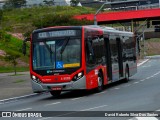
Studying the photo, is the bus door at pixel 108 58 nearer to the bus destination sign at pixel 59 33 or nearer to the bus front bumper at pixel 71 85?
the bus destination sign at pixel 59 33

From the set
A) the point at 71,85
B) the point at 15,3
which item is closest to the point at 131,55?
the point at 71,85

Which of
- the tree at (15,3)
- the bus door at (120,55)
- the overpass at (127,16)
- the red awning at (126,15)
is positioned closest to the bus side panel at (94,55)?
the bus door at (120,55)

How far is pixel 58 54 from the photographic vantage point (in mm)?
22188

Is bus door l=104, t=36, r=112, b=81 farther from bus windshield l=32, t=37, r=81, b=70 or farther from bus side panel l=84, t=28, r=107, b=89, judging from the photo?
bus windshield l=32, t=37, r=81, b=70

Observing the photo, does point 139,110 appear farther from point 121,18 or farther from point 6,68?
point 121,18

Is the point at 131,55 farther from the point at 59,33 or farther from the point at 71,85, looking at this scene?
the point at 71,85

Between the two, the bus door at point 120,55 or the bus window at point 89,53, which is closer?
the bus window at point 89,53

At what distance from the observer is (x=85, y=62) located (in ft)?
72.7

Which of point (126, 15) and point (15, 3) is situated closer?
point (126, 15)

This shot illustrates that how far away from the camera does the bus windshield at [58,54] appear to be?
22141mm

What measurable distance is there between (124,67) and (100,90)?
600cm

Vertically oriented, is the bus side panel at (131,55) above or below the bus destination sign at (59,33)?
below

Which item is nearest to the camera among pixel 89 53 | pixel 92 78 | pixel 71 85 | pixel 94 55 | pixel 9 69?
pixel 71 85

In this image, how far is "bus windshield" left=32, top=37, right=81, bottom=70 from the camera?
2214 cm
